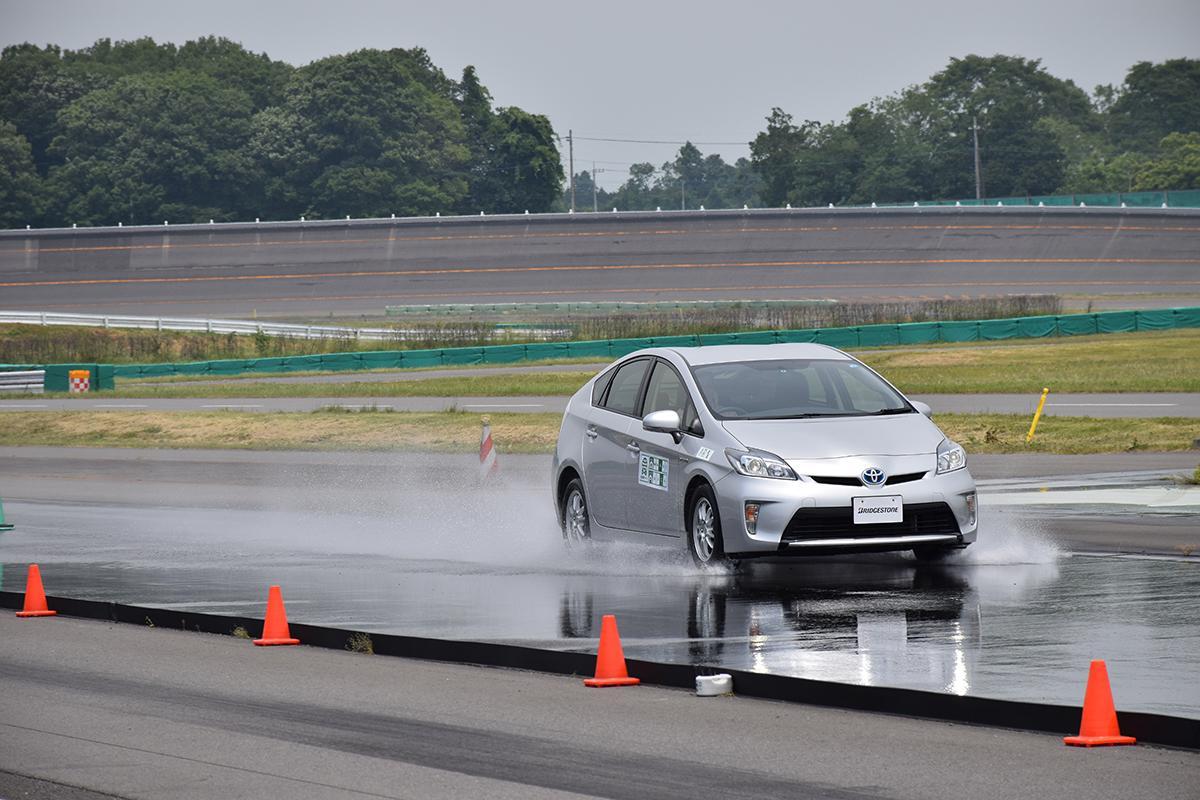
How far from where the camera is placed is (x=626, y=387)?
48.1 ft

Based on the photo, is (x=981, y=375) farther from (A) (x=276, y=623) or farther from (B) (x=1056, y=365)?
(A) (x=276, y=623)

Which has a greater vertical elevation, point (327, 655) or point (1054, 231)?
point (1054, 231)

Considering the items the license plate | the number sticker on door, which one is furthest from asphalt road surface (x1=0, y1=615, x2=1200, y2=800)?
the number sticker on door

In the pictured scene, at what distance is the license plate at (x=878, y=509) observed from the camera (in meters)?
12.1

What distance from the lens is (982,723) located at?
25.9 ft

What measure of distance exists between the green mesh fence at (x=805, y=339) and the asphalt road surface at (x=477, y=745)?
4149 cm

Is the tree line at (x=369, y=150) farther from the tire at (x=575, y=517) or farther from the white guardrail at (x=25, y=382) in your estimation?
the tire at (x=575, y=517)

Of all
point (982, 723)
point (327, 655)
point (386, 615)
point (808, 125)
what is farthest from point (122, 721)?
point (808, 125)

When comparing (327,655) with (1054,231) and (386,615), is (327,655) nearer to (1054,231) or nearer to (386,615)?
(386,615)

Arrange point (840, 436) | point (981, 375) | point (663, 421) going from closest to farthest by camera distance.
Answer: point (840, 436) → point (663, 421) → point (981, 375)

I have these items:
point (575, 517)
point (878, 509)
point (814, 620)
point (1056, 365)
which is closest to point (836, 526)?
point (878, 509)

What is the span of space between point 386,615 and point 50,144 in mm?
141560

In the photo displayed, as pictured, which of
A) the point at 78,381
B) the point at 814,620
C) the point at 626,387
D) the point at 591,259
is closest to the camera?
the point at 814,620

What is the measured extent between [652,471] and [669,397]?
0.69 meters
